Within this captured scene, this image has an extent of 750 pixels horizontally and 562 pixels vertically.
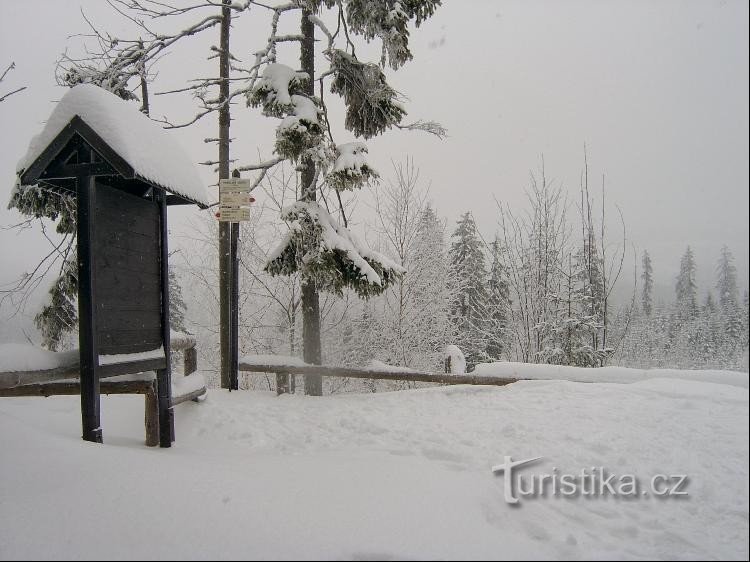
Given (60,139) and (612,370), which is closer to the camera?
(60,139)

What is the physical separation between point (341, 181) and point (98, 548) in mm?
5513

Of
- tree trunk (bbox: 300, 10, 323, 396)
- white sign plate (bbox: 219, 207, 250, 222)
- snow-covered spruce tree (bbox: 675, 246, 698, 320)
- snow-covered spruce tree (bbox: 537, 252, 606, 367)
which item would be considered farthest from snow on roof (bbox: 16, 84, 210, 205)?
snow-covered spruce tree (bbox: 537, 252, 606, 367)

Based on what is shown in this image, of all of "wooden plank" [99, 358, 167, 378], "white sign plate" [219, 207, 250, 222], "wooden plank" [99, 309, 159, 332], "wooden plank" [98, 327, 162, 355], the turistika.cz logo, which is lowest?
the turistika.cz logo

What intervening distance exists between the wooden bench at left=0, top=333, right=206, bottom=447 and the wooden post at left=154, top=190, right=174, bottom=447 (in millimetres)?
75

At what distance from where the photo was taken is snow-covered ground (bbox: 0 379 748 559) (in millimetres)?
1953

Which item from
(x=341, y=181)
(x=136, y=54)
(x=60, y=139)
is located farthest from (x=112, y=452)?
(x=136, y=54)

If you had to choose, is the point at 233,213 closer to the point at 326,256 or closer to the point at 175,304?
the point at 326,256

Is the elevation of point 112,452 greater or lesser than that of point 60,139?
lesser

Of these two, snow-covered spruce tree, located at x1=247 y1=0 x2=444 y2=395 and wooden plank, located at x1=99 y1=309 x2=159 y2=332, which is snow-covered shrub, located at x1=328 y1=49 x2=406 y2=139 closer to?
snow-covered spruce tree, located at x1=247 y1=0 x2=444 y2=395

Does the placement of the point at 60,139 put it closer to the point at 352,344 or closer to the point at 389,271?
the point at 389,271

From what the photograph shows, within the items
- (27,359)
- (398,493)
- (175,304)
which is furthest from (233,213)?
(175,304)

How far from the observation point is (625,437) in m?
3.59

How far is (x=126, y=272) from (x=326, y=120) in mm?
4374

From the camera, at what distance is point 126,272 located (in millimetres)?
3887
